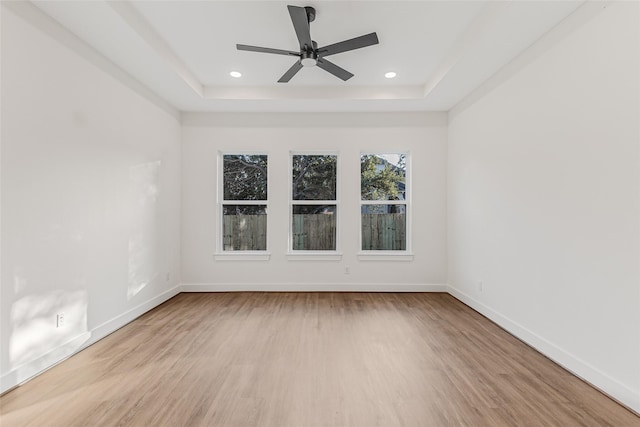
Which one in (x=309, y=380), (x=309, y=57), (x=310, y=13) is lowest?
(x=309, y=380)

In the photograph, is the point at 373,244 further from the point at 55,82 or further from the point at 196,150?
the point at 55,82

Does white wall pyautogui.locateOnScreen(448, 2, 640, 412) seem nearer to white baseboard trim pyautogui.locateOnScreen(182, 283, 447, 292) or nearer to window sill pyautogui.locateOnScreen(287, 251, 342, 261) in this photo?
white baseboard trim pyautogui.locateOnScreen(182, 283, 447, 292)

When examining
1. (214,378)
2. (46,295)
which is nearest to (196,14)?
(46,295)

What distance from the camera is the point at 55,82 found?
2.51 meters

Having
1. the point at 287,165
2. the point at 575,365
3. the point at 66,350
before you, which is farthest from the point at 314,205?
the point at 575,365

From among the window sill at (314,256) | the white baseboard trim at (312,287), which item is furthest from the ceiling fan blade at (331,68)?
the white baseboard trim at (312,287)

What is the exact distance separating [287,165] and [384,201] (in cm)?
166

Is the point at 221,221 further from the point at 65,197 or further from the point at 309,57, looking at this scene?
the point at 309,57

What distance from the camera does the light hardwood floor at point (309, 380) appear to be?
185 cm

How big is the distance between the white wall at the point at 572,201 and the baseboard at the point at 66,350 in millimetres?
4139

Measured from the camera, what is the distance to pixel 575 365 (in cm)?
235

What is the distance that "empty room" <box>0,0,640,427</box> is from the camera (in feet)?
6.75

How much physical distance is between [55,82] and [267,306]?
314 cm

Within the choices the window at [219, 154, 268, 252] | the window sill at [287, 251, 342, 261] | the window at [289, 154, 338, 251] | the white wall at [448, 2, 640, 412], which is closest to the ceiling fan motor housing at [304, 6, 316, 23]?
the white wall at [448, 2, 640, 412]
